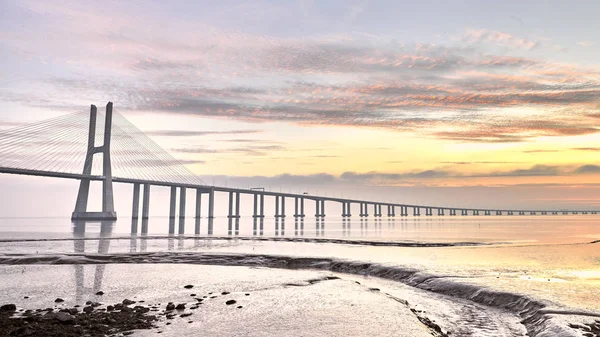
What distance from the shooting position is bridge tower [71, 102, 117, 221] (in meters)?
107

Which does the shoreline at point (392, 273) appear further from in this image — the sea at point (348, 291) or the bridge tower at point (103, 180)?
the bridge tower at point (103, 180)

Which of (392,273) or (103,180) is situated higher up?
(103,180)

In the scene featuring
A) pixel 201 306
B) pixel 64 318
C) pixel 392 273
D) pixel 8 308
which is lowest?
pixel 392 273

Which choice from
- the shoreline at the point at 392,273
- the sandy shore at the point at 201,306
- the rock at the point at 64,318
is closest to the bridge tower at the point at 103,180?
the shoreline at the point at 392,273

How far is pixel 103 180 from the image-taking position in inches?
4262

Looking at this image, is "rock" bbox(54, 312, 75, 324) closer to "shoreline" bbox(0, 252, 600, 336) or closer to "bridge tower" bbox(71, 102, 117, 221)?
"shoreline" bbox(0, 252, 600, 336)

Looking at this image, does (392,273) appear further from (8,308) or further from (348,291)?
(8,308)

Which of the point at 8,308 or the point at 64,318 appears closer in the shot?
the point at 64,318

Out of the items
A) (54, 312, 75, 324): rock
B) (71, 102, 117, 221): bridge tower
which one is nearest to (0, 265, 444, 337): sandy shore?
(54, 312, 75, 324): rock

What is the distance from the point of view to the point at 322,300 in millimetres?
13234

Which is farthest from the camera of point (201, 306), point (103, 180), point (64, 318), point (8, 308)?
point (103, 180)

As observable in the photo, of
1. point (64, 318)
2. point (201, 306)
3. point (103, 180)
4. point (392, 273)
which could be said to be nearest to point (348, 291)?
point (201, 306)

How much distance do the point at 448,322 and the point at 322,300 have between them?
3623 mm

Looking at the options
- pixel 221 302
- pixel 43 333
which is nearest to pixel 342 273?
pixel 221 302
